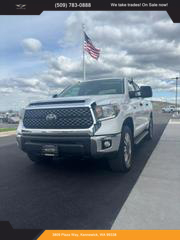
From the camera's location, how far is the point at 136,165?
466 centimetres

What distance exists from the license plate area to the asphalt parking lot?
0.52 meters

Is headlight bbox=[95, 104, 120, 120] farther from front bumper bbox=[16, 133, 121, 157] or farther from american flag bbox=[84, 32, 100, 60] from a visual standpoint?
american flag bbox=[84, 32, 100, 60]

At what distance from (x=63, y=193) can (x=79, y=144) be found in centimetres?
79

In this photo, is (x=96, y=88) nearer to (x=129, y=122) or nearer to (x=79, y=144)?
(x=129, y=122)

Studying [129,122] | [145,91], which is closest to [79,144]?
[129,122]

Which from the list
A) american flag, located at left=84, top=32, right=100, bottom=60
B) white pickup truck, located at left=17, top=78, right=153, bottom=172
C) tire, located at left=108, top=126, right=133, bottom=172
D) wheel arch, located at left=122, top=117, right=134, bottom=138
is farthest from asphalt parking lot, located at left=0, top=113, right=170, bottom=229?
american flag, located at left=84, top=32, right=100, bottom=60

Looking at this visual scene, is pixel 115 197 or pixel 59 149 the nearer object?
pixel 115 197

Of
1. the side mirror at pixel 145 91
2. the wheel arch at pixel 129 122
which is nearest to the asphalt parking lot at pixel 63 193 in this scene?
the wheel arch at pixel 129 122

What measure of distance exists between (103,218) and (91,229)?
0.25 meters

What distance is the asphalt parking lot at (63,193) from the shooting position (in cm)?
254

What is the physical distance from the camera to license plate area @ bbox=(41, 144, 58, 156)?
3.66m

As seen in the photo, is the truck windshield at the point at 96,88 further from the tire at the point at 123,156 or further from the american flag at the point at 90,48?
the american flag at the point at 90,48

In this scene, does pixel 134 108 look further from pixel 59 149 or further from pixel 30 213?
pixel 30 213

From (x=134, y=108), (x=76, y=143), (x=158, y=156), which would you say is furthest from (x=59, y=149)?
(x=158, y=156)
